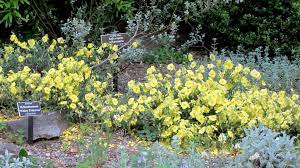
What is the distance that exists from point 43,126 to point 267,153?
1.91 meters

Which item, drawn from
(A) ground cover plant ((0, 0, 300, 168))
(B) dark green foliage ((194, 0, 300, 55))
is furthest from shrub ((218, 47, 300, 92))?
(B) dark green foliage ((194, 0, 300, 55))

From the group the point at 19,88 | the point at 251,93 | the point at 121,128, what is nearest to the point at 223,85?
the point at 251,93

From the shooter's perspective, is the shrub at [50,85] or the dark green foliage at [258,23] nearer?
the shrub at [50,85]

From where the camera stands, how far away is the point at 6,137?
4629 mm

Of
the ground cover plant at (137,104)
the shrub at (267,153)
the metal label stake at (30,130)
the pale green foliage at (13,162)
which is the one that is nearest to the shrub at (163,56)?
the ground cover plant at (137,104)

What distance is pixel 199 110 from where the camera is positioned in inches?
186

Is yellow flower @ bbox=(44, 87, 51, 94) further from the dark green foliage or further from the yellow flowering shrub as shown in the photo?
the dark green foliage

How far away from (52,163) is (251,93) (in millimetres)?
1995

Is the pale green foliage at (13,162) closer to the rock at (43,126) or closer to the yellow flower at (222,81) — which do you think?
the rock at (43,126)

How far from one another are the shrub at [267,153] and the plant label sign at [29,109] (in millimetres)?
1568

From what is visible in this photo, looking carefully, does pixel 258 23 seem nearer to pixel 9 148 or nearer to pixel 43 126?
pixel 43 126

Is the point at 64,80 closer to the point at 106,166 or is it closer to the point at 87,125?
the point at 87,125

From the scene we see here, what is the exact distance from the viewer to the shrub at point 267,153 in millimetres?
3789

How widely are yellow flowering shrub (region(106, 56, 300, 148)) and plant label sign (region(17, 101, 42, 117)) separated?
2.28ft
